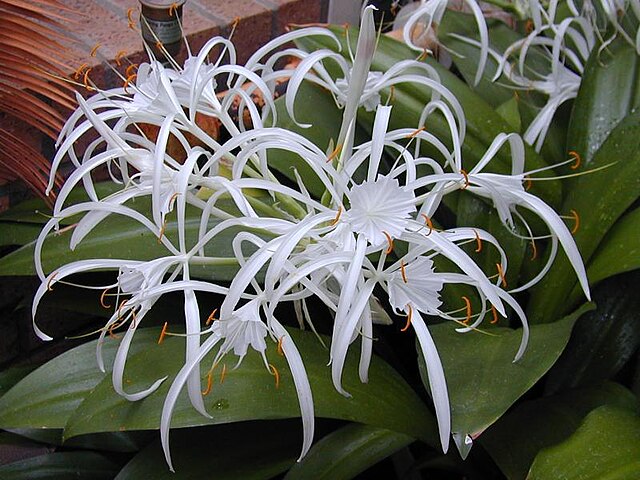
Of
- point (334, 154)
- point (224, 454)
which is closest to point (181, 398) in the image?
point (224, 454)

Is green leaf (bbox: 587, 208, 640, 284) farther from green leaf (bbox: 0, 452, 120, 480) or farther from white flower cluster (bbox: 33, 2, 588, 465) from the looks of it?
green leaf (bbox: 0, 452, 120, 480)

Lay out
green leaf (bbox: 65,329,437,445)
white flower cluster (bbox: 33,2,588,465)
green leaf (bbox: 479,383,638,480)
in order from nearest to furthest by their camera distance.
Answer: white flower cluster (bbox: 33,2,588,465) < green leaf (bbox: 65,329,437,445) < green leaf (bbox: 479,383,638,480)

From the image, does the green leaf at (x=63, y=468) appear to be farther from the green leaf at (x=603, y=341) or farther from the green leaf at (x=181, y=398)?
the green leaf at (x=603, y=341)

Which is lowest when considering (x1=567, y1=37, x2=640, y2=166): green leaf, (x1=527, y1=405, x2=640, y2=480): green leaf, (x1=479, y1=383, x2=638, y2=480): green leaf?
(x1=479, y1=383, x2=638, y2=480): green leaf

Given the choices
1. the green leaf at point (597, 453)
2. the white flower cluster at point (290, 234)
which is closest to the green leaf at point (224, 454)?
the white flower cluster at point (290, 234)

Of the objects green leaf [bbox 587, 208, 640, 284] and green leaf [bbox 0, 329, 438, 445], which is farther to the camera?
green leaf [bbox 587, 208, 640, 284]

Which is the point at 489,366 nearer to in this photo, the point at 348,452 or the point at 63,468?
the point at 348,452

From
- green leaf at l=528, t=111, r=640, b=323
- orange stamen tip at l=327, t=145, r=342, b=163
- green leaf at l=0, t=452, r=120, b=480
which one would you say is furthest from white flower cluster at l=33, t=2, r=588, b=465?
green leaf at l=0, t=452, r=120, b=480
